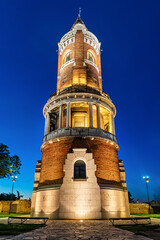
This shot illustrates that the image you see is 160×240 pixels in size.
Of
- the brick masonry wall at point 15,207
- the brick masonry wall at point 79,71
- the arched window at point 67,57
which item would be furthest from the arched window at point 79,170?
the arched window at point 67,57

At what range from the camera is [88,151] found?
19.5m

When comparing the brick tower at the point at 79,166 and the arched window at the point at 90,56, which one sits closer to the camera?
the brick tower at the point at 79,166

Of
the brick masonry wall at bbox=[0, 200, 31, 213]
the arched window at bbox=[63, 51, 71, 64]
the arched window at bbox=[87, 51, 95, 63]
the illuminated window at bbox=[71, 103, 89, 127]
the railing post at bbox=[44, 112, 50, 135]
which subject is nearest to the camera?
the railing post at bbox=[44, 112, 50, 135]

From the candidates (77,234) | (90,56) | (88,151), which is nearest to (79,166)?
(88,151)

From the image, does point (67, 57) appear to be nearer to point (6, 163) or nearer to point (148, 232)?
point (6, 163)

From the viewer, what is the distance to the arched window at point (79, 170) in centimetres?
1834

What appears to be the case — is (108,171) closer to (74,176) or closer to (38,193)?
(74,176)

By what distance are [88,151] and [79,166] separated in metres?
1.85

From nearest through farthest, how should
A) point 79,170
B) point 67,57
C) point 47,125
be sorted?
point 79,170, point 47,125, point 67,57

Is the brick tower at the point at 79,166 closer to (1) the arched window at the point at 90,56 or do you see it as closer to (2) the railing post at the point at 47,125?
(2) the railing post at the point at 47,125

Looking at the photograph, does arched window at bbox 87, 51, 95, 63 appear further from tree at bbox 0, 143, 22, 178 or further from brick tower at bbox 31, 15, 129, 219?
tree at bbox 0, 143, 22, 178

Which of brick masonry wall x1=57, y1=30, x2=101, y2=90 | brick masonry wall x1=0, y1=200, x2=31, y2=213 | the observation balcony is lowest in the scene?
brick masonry wall x1=0, y1=200, x2=31, y2=213

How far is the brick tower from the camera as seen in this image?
17.0 meters

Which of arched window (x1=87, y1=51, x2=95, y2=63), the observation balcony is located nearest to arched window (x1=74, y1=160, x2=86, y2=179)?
the observation balcony
